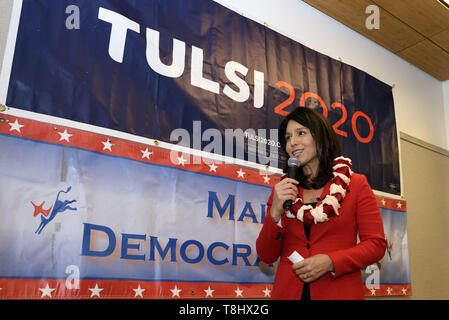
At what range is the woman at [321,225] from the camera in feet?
4.15

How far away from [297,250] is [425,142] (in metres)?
2.91

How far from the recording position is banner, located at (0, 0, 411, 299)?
158cm

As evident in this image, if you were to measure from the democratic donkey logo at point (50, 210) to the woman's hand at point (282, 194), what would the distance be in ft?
2.94

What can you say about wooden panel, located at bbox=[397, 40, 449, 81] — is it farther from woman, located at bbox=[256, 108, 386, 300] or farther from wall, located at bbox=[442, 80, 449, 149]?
woman, located at bbox=[256, 108, 386, 300]

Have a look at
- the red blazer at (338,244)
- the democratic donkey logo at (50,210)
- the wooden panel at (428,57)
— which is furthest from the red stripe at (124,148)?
the wooden panel at (428,57)

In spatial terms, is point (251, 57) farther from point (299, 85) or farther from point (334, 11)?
point (334, 11)

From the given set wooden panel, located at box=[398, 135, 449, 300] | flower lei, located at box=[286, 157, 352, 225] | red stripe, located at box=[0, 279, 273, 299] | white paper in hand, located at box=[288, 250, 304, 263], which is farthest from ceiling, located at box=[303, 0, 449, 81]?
white paper in hand, located at box=[288, 250, 304, 263]

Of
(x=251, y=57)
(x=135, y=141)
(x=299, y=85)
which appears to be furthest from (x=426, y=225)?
(x=135, y=141)

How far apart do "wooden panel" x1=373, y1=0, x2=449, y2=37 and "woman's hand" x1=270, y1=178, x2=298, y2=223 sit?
7.45 feet

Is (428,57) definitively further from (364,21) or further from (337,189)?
(337,189)

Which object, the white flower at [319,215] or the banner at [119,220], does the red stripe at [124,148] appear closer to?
the banner at [119,220]
